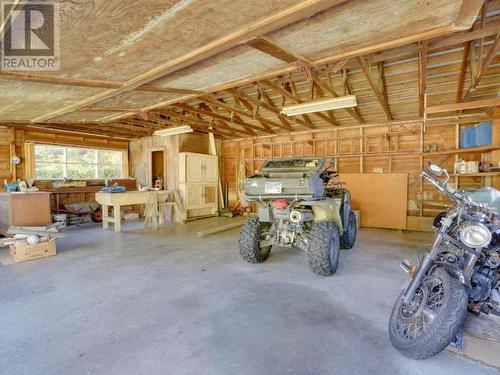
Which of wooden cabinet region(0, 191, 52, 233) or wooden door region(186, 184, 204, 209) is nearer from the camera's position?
wooden cabinet region(0, 191, 52, 233)

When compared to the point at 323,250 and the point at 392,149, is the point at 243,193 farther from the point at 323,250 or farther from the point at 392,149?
the point at 392,149

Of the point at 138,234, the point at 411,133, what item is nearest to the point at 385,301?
the point at 138,234

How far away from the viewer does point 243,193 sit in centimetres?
408

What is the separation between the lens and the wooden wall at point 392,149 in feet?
21.2

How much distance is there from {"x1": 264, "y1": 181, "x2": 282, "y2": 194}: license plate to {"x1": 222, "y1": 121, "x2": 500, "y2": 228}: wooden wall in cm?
409

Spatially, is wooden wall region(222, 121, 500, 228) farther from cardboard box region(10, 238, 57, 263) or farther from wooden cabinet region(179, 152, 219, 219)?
cardboard box region(10, 238, 57, 263)

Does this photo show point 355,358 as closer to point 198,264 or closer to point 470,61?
point 198,264

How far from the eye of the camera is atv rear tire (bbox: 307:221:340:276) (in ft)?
10.7

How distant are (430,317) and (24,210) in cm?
652

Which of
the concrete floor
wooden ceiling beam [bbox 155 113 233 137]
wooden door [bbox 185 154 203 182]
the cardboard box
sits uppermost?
wooden ceiling beam [bbox 155 113 233 137]

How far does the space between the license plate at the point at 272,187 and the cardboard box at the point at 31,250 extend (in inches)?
148

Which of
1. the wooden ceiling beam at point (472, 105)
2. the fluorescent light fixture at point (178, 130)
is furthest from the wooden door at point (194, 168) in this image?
the wooden ceiling beam at point (472, 105)

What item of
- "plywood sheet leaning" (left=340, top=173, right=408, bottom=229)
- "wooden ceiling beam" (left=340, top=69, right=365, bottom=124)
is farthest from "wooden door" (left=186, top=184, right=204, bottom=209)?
"wooden ceiling beam" (left=340, top=69, right=365, bottom=124)

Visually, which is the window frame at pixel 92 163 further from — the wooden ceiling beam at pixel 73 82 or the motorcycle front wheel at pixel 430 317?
the motorcycle front wheel at pixel 430 317
